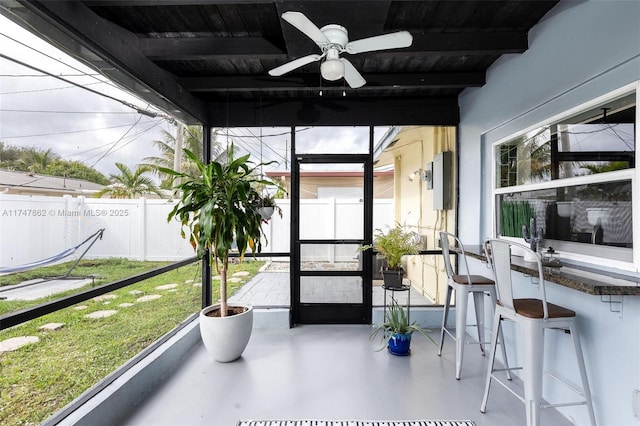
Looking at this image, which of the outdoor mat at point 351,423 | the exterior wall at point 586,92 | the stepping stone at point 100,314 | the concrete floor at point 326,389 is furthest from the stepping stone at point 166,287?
the exterior wall at point 586,92

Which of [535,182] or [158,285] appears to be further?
[158,285]

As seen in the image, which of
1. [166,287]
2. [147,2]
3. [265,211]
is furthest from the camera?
[166,287]

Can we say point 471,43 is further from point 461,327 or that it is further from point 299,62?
point 461,327

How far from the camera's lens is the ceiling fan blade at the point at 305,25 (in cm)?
152

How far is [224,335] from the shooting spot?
2.78 metres

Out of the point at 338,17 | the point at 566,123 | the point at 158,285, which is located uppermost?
the point at 338,17

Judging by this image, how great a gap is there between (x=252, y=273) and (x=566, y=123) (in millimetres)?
3541

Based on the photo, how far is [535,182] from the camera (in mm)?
2402

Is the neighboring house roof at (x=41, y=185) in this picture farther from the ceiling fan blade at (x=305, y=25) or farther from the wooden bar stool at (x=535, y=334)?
the wooden bar stool at (x=535, y=334)

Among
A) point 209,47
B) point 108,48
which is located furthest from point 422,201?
point 108,48

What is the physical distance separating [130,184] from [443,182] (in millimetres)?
3538

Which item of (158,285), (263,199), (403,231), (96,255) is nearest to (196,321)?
(158,285)

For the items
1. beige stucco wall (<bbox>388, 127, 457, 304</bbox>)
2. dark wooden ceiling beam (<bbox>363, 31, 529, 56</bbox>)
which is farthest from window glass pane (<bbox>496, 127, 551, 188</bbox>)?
beige stucco wall (<bbox>388, 127, 457, 304</bbox>)

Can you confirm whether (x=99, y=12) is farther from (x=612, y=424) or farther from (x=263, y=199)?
(x=612, y=424)
